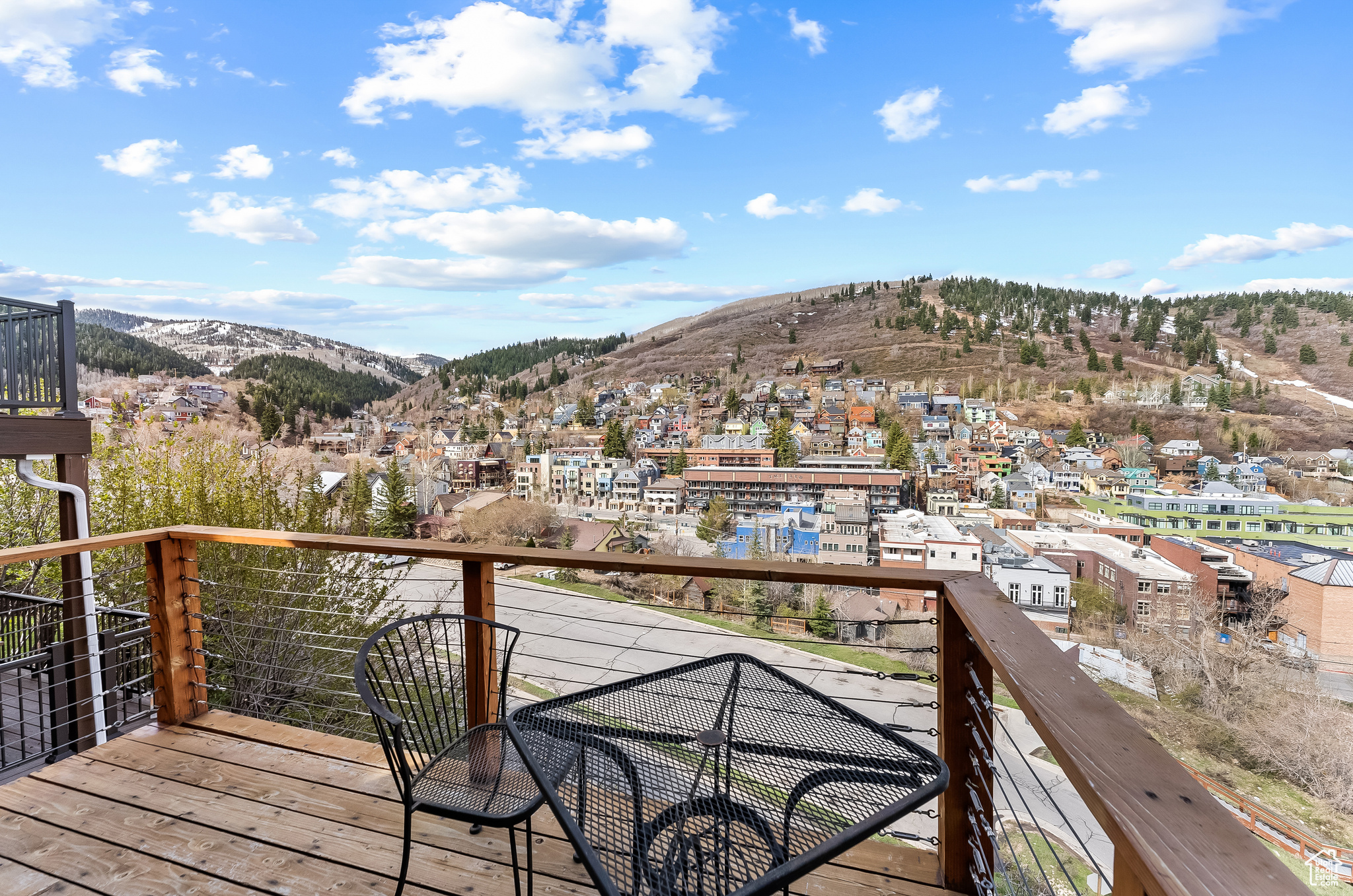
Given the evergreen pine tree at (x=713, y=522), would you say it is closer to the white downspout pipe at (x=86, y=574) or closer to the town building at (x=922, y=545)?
the town building at (x=922, y=545)

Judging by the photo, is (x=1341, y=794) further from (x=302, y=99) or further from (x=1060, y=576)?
(x=302, y=99)

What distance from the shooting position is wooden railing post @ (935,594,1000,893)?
1455 millimetres

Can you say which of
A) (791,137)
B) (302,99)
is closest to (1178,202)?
(791,137)

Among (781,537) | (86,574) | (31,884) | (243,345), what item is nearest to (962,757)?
(31,884)

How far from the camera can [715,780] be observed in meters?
1.12

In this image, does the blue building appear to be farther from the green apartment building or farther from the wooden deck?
the wooden deck

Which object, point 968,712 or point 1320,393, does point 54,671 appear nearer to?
point 968,712

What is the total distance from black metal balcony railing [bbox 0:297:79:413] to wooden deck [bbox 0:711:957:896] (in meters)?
2.56

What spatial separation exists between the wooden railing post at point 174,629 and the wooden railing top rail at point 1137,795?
2.82 m

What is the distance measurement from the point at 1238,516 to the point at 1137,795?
29.3m

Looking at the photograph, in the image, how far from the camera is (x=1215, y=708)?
1532 centimetres

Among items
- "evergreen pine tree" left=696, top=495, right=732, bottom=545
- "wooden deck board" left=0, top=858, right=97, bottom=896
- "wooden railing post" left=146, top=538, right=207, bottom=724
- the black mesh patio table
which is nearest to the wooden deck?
"wooden deck board" left=0, top=858, right=97, bottom=896

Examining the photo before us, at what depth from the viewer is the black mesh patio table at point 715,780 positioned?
0.91 m

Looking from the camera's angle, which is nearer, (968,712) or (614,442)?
(968,712)
